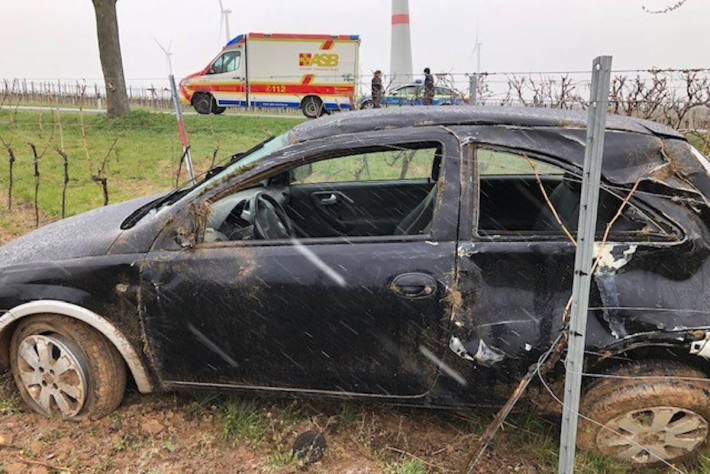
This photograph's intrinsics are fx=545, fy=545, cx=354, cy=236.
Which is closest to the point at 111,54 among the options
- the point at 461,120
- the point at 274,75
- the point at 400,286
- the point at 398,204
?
the point at 274,75

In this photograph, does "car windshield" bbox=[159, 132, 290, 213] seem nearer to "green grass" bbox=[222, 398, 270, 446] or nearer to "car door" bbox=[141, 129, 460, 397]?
"car door" bbox=[141, 129, 460, 397]

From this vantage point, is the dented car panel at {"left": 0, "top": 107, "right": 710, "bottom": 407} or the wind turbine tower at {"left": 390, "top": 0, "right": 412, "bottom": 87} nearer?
the dented car panel at {"left": 0, "top": 107, "right": 710, "bottom": 407}

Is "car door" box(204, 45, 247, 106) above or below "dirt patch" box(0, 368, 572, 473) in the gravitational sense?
above

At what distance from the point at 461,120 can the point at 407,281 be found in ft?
2.49

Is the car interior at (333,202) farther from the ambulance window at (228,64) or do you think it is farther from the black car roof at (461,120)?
the ambulance window at (228,64)

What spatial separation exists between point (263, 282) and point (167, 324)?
1.71 ft

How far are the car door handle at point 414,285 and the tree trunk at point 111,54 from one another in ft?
49.7

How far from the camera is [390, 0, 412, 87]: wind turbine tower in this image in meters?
32.3

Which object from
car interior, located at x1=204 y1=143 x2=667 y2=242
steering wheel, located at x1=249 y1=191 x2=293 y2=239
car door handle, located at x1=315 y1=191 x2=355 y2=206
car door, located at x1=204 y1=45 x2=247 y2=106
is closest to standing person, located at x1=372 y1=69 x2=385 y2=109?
car interior, located at x1=204 y1=143 x2=667 y2=242

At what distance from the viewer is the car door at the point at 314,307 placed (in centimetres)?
230

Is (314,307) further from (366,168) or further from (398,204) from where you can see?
(366,168)

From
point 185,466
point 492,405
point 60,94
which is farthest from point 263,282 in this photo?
point 60,94

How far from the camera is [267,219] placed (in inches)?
114

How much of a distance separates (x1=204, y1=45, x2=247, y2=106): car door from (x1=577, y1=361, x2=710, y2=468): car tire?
61.1 ft
